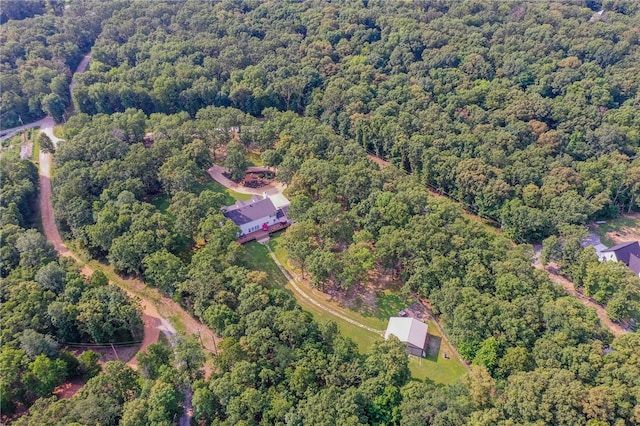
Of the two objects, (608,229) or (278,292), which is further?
(608,229)

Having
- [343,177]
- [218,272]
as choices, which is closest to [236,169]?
[343,177]

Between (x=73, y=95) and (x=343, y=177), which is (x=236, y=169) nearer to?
(x=343, y=177)

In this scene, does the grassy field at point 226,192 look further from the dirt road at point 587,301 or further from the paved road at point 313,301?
the dirt road at point 587,301

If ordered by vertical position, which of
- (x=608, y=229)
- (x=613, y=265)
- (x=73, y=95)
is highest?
(x=73, y=95)

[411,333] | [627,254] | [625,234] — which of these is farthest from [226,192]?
[625,234]

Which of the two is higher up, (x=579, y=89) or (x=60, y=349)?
(x=579, y=89)

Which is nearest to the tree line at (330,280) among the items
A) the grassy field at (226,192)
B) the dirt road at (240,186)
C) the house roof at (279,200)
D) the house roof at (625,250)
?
the grassy field at (226,192)

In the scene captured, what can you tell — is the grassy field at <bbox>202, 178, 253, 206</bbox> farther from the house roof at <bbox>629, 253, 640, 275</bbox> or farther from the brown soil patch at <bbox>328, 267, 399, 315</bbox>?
the house roof at <bbox>629, 253, 640, 275</bbox>

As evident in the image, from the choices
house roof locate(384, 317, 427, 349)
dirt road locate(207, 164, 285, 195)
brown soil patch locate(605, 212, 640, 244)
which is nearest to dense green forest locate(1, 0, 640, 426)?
dirt road locate(207, 164, 285, 195)
